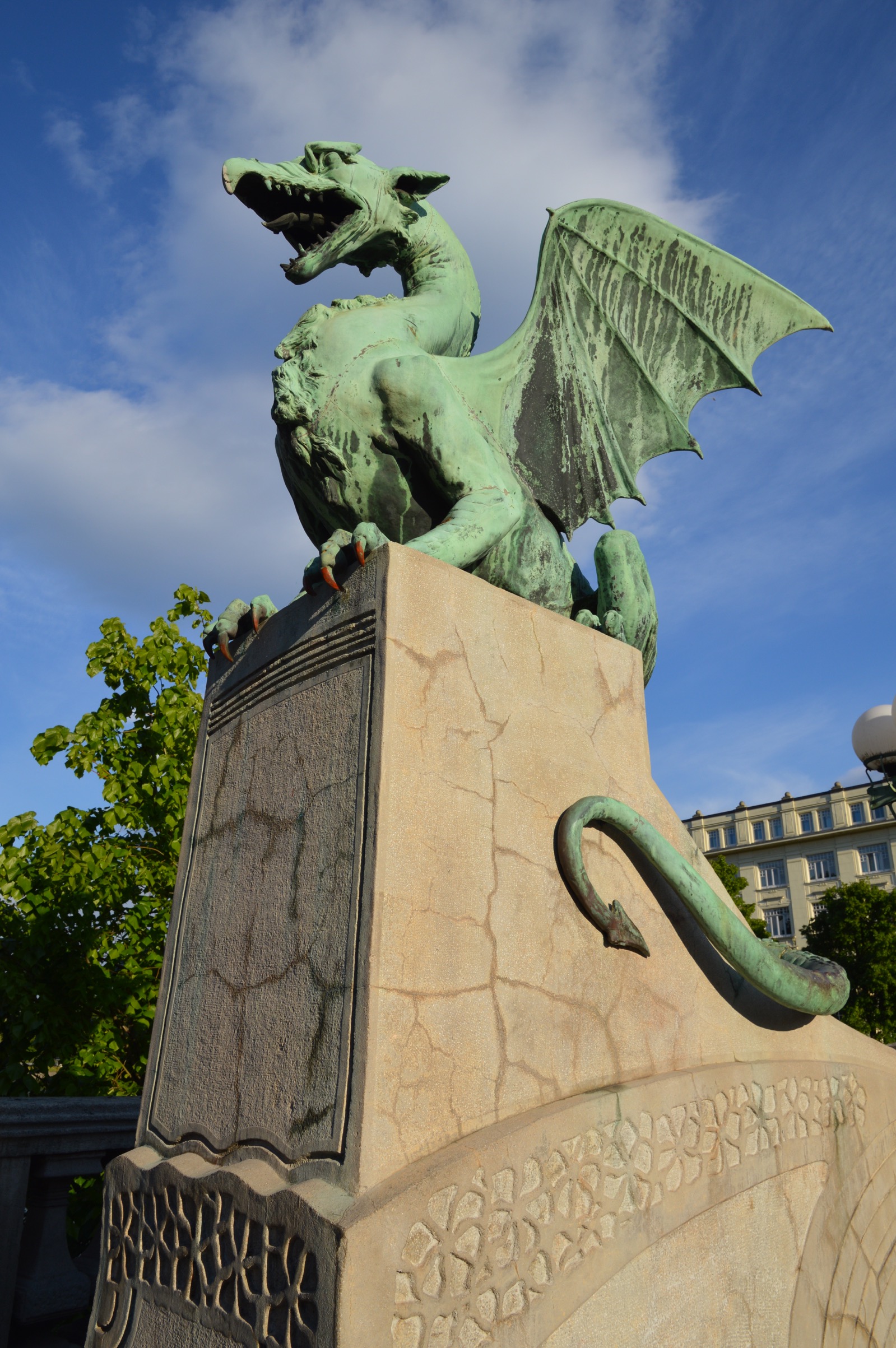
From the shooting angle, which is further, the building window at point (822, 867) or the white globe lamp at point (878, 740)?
the building window at point (822, 867)

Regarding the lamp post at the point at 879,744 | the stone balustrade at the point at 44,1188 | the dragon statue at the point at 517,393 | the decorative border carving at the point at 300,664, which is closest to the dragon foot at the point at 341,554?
the dragon statue at the point at 517,393

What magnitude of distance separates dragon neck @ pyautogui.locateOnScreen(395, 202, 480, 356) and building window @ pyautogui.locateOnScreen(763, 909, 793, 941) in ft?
148

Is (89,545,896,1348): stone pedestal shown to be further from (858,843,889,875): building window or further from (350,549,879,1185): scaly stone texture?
(858,843,889,875): building window

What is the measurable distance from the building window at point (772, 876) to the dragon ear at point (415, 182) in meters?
47.3

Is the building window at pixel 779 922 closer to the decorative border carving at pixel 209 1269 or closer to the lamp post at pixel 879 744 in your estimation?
the lamp post at pixel 879 744

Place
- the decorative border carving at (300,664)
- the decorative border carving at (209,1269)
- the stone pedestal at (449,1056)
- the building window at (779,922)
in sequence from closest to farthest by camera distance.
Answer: the decorative border carving at (209,1269) < the stone pedestal at (449,1056) < the decorative border carving at (300,664) < the building window at (779,922)

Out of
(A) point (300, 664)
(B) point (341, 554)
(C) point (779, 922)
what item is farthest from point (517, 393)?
(C) point (779, 922)

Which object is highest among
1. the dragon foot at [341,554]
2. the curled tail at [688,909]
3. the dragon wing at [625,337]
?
the dragon wing at [625,337]

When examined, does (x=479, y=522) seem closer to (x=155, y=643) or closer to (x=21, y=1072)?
(x=21, y=1072)

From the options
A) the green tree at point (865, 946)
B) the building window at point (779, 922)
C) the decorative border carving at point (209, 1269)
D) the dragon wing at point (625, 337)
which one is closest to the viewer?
the decorative border carving at point (209, 1269)

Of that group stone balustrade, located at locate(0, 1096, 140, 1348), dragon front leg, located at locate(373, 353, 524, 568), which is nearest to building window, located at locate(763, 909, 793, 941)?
stone balustrade, located at locate(0, 1096, 140, 1348)

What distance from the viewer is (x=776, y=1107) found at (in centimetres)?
280

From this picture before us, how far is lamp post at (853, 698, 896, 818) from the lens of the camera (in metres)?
7.21

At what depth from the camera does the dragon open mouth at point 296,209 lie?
3279 mm
